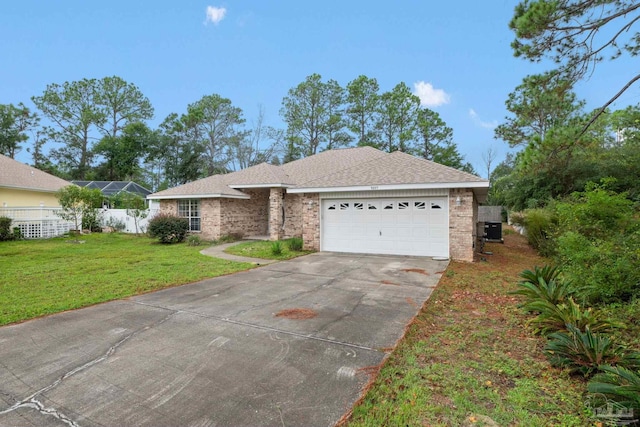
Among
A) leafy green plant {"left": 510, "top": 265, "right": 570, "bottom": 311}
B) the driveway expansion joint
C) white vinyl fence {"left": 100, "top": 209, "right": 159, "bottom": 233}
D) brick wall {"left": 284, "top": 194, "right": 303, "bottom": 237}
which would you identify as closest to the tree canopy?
leafy green plant {"left": 510, "top": 265, "right": 570, "bottom": 311}

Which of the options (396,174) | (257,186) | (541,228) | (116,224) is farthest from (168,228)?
(541,228)

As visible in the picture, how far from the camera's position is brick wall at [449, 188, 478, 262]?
9617 millimetres

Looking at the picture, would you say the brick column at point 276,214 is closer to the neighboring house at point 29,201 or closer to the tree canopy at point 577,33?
the tree canopy at point 577,33

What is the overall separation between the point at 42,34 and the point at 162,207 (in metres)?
18.5

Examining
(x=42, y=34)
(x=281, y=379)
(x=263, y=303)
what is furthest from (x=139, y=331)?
(x=42, y=34)

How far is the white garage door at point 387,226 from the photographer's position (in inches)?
401

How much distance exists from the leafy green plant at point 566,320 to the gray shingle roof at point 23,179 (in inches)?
898

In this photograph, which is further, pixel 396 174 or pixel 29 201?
pixel 29 201

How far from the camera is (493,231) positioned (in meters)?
16.8

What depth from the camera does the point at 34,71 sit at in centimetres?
3331

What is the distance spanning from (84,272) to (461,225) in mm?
11074

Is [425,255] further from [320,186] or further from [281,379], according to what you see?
[281,379]

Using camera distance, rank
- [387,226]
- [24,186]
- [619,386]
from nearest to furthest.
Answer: [619,386] < [387,226] < [24,186]

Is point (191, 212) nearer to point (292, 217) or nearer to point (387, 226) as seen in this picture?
point (292, 217)
